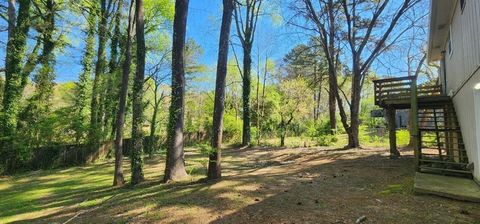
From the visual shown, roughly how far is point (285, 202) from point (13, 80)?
15469mm

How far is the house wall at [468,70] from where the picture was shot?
6.09 metres

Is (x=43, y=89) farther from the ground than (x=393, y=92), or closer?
farther from the ground

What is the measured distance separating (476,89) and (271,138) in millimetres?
19444

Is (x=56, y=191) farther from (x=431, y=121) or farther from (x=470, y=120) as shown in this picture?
(x=431, y=121)

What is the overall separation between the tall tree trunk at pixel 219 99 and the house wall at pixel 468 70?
5471mm

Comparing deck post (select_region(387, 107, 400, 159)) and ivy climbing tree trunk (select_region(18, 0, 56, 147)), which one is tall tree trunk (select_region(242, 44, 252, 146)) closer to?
deck post (select_region(387, 107, 400, 159))

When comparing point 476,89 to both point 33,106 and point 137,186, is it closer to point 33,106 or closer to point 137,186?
point 137,186

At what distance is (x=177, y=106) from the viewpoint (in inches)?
366

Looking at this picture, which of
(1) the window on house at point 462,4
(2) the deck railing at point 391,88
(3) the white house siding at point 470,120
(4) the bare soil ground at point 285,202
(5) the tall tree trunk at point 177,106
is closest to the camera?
(4) the bare soil ground at point 285,202

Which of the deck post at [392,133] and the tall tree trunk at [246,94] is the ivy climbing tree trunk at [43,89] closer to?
the tall tree trunk at [246,94]

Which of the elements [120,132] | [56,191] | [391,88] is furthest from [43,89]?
[391,88]

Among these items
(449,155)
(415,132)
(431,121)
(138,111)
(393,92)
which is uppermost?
(393,92)

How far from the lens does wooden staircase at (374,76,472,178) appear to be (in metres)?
7.70

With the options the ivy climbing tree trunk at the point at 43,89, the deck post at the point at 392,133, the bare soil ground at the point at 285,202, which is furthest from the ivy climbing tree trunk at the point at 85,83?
the deck post at the point at 392,133
